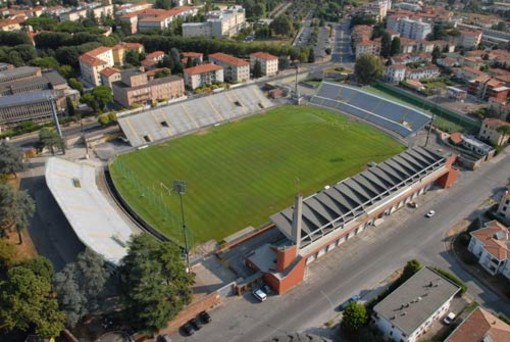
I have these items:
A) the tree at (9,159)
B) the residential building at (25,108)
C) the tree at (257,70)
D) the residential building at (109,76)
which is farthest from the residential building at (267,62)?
the tree at (9,159)

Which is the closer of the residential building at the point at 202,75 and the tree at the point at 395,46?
the residential building at the point at 202,75

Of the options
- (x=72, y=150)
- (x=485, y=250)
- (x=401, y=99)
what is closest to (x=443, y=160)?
(x=485, y=250)

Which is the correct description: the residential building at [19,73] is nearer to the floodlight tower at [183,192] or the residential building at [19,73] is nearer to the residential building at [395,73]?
the floodlight tower at [183,192]

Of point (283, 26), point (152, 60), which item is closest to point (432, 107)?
point (283, 26)

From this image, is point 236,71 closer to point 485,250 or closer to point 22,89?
point 22,89

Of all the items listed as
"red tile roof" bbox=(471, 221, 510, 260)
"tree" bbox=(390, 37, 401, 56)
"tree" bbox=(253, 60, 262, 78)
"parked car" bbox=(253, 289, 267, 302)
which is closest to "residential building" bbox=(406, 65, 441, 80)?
"tree" bbox=(390, 37, 401, 56)

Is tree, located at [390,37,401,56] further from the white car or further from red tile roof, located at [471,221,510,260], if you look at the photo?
the white car

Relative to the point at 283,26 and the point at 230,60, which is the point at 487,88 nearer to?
the point at 230,60
